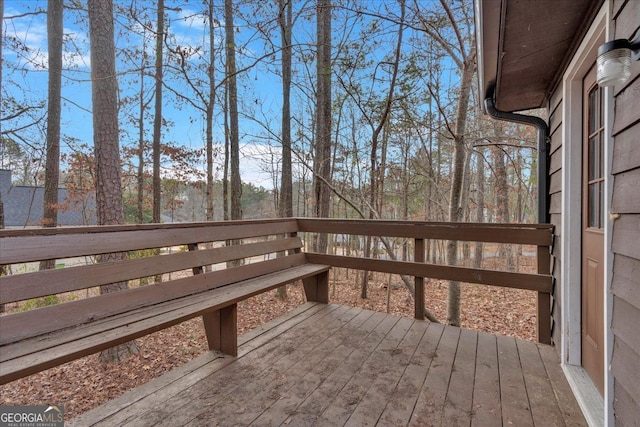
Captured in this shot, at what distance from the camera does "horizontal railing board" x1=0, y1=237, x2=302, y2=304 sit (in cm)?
129

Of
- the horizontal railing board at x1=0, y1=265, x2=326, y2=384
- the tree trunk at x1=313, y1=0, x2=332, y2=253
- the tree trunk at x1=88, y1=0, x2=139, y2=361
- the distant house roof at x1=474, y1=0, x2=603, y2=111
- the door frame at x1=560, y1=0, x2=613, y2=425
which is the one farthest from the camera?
the tree trunk at x1=313, y1=0, x2=332, y2=253

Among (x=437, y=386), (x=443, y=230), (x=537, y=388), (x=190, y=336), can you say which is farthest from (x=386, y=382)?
(x=190, y=336)

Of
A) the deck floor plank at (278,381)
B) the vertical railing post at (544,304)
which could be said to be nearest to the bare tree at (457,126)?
the vertical railing post at (544,304)

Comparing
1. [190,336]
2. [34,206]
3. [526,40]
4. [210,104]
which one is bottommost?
[190,336]

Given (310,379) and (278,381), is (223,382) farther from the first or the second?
(310,379)

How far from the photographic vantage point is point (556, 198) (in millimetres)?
2213

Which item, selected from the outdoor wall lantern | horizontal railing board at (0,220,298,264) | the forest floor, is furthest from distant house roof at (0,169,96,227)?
the outdoor wall lantern

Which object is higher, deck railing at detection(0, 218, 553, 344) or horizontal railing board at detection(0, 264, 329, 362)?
deck railing at detection(0, 218, 553, 344)

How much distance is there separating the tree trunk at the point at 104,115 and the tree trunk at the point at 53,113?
3663 mm

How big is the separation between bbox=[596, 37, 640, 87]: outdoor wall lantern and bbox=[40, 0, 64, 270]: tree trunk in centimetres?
835

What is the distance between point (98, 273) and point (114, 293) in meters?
0.16

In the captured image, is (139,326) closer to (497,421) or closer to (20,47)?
(497,421)

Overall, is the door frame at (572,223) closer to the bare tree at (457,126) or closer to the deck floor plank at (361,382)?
the deck floor plank at (361,382)

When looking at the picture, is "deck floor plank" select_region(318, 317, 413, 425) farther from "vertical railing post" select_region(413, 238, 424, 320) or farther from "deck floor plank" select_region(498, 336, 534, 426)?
"deck floor plank" select_region(498, 336, 534, 426)
